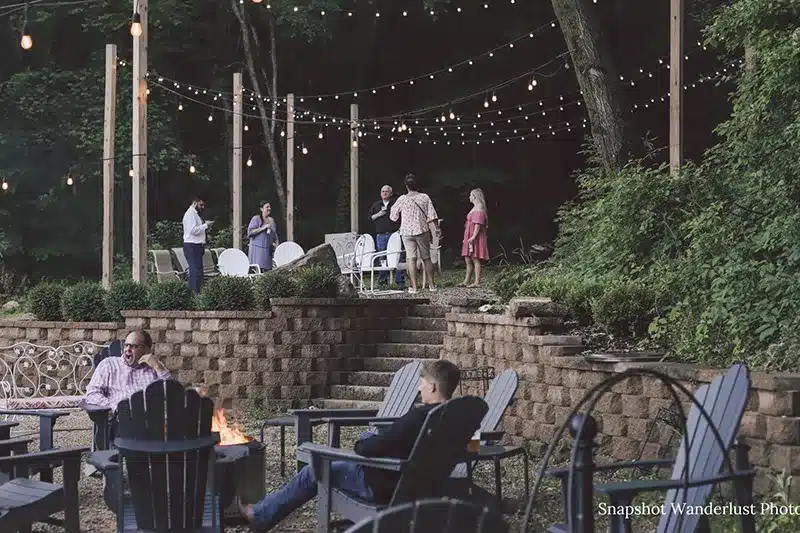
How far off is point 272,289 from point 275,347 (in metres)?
0.64

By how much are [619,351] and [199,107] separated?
2510cm

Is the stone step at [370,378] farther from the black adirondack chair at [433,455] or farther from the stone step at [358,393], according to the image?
the black adirondack chair at [433,455]

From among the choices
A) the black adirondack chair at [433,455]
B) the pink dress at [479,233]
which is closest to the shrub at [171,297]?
the pink dress at [479,233]

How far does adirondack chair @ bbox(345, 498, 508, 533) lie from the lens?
332 centimetres

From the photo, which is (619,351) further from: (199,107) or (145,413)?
(199,107)

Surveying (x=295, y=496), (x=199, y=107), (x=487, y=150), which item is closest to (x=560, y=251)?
(x=295, y=496)

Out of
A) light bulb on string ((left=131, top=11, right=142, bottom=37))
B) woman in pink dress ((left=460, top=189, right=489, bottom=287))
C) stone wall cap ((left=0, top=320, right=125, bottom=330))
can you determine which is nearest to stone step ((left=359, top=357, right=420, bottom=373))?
stone wall cap ((left=0, top=320, right=125, bottom=330))

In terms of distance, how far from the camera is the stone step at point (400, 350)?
13430mm

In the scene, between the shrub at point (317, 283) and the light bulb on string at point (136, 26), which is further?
the light bulb on string at point (136, 26)

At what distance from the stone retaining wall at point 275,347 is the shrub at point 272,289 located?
0.82ft

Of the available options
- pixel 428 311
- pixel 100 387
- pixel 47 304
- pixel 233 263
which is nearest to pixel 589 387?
pixel 100 387

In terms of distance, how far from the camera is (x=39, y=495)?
6305mm

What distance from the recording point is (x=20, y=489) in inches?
255

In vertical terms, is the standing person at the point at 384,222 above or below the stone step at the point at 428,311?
above
